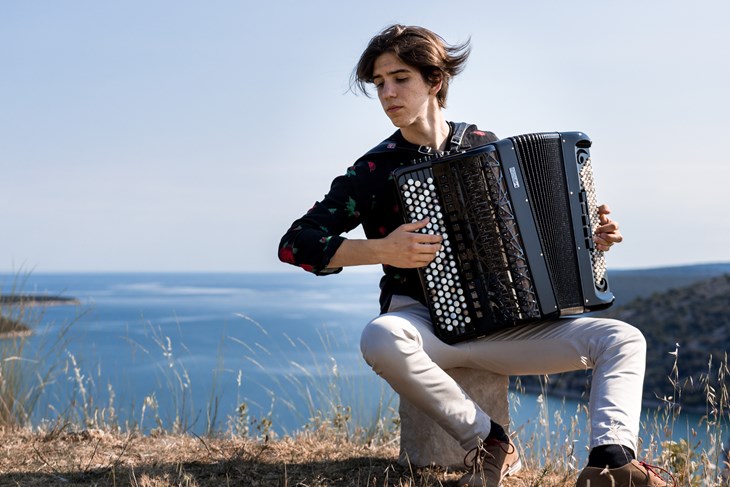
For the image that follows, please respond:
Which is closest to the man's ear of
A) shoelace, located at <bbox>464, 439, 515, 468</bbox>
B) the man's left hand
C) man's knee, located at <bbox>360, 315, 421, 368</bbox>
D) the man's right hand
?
the man's right hand

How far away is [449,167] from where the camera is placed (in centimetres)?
318

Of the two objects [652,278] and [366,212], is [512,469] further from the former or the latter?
[652,278]

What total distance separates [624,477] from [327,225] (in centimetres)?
154

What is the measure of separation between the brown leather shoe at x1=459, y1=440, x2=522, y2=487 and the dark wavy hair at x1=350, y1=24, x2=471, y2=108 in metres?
1.65

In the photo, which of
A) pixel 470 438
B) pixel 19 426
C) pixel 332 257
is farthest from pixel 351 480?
pixel 19 426


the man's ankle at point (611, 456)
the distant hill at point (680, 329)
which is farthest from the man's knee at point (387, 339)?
the distant hill at point (680, 329)

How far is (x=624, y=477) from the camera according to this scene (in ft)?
8.96

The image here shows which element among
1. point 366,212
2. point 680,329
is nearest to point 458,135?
point 366,212

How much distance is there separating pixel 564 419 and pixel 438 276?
197cm

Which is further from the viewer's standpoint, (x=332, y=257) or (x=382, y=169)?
(x=382, y=169)

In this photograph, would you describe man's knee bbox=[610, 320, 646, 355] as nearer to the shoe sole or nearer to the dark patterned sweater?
the shoe sole

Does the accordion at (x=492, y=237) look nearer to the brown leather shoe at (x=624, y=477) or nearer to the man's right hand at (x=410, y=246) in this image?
the man's right hand at (x=410, y=246)

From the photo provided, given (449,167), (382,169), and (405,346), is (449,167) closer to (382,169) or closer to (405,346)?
(382,169)

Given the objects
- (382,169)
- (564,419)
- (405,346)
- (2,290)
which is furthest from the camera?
(2,290)
